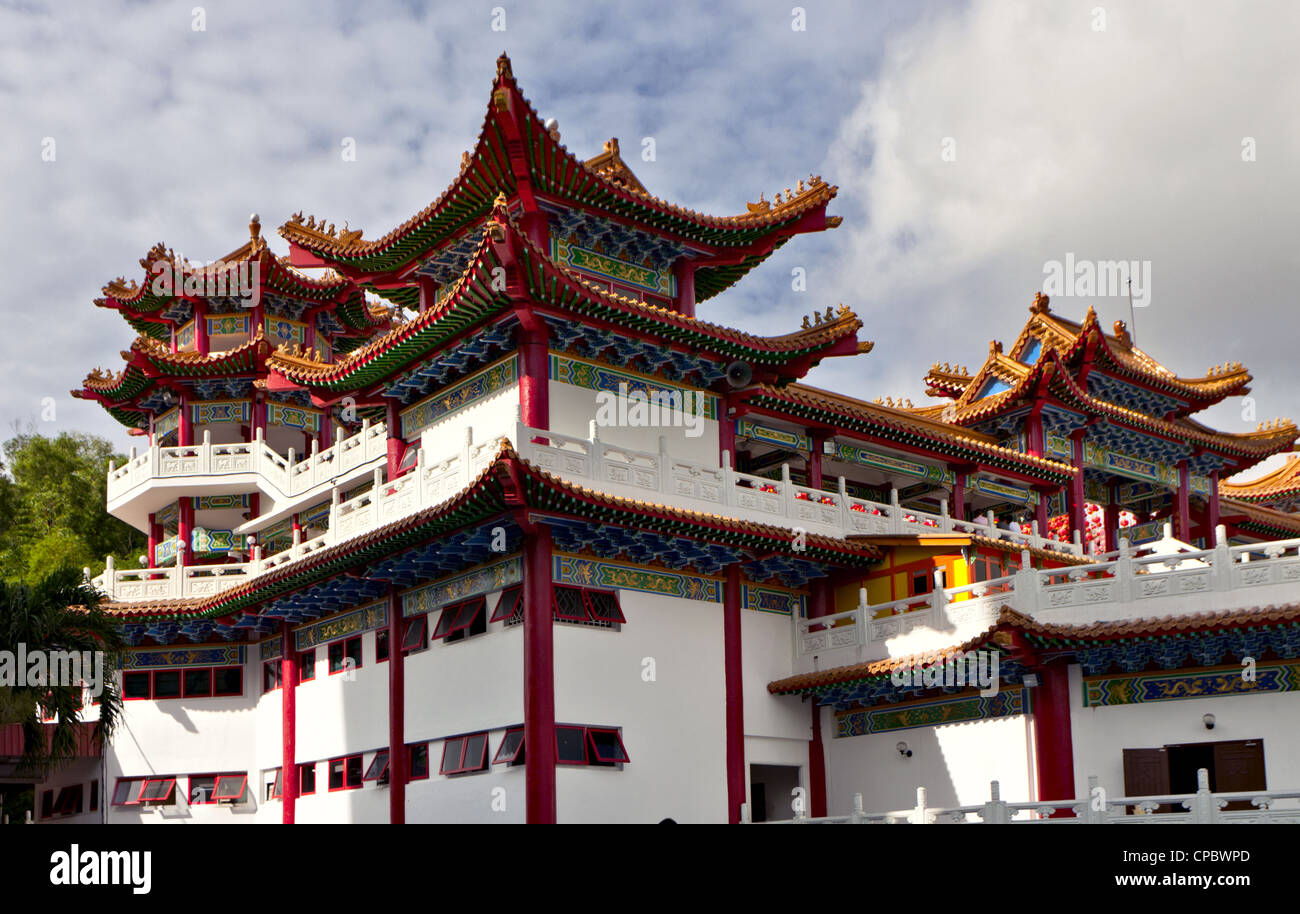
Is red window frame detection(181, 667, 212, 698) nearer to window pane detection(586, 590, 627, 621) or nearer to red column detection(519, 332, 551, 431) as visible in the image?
red column detection(519, 332, 551, 431)

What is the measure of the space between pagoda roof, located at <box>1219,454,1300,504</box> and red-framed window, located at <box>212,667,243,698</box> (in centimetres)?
3306

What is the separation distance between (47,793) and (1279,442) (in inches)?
1366

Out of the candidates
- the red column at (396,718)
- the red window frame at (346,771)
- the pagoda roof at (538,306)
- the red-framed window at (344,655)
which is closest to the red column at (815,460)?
the pagoda roof at (538,306)

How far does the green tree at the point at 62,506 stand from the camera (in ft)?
169

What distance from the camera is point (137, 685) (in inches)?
1276

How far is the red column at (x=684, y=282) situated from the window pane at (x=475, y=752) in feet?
32.7

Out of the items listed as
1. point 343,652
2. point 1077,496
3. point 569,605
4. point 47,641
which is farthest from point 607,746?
point 1077,496

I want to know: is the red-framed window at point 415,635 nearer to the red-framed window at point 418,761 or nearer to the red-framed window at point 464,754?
the red-framed window at point 418,761

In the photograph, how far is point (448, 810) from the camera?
23219mm

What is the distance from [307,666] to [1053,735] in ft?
52.2

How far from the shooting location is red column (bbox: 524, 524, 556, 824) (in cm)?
2111

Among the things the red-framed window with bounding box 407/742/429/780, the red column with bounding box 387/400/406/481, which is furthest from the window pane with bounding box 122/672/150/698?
the red-framed window with bounding box 407/742/429/780

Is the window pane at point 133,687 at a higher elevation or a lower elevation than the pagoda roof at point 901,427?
lower
